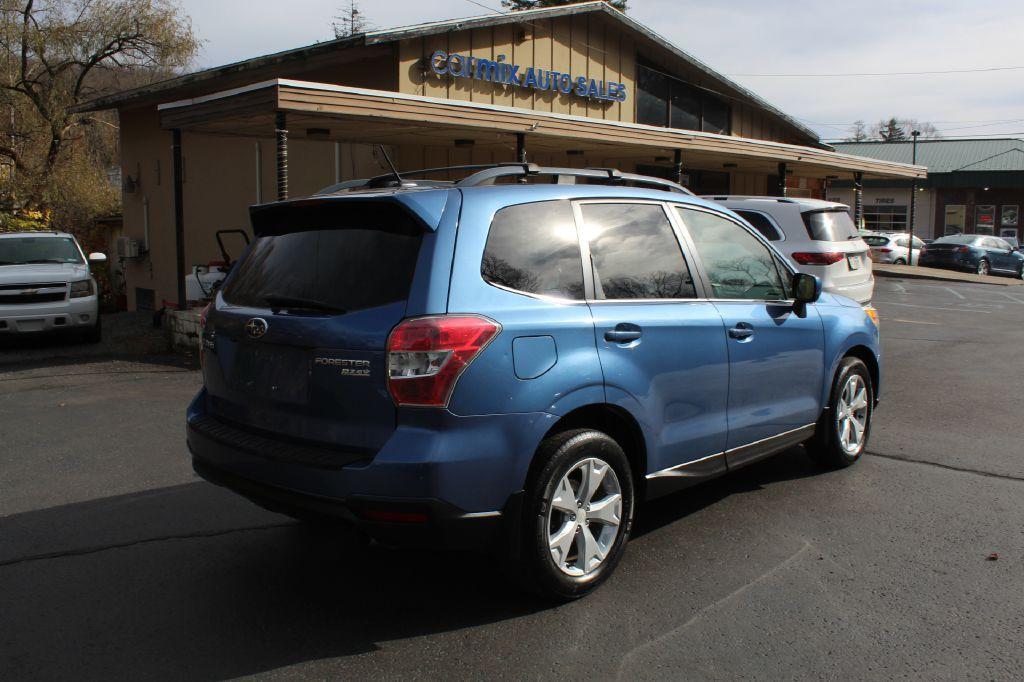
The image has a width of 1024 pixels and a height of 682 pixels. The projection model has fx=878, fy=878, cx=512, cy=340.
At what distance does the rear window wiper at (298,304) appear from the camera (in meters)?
3.70

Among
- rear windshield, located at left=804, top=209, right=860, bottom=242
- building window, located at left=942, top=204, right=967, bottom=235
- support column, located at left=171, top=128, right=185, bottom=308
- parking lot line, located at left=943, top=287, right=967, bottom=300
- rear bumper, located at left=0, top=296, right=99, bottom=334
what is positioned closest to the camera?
rear windshield, located at left=804, top=209, right=860, bottom=242

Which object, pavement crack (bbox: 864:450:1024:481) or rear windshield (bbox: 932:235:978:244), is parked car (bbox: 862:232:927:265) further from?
pavement crack (bbox: 864:450:1024:481)

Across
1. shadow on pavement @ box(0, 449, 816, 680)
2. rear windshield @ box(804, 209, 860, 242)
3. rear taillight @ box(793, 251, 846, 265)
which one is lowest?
shadow on pavement @ box(0, 449, 816, 680)

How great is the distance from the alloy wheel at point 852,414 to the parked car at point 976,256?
27075mm

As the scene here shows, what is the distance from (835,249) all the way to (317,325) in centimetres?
845

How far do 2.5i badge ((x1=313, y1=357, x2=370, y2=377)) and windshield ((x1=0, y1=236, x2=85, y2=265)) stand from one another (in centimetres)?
1115

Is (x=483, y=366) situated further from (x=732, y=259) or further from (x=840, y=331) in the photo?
(x=840, y=331)

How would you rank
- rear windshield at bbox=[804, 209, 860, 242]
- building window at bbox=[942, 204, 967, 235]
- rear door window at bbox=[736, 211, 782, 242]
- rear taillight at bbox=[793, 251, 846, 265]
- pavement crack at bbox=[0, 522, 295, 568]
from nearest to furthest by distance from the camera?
pavement crack at bbox=[0, 522, 295, 568] < rear taillight at bbox=[793, 251, 846, 265] < rear windshield at bbox=[804, 209, 860, 242] < rear door window at bbox=[736, 211, 782, 242] < building window at bbox=[942, 204, 967, 235]

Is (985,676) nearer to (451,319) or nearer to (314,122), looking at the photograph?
(451,319)

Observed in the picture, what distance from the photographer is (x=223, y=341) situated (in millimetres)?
4148

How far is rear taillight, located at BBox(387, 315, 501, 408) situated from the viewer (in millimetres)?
3402

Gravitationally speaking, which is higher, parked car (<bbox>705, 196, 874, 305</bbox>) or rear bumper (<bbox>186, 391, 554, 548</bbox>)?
parked car (<bbox>705, 196, 874, 305</bbox>)

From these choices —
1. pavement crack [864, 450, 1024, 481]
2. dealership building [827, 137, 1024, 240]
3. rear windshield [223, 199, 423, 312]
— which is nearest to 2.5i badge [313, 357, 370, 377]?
rear windshield [223, 199, 423, 312]

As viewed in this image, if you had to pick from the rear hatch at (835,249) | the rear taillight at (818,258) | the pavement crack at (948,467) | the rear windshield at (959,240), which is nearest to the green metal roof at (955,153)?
the rear windshield at (959,240)
